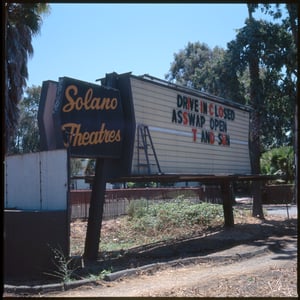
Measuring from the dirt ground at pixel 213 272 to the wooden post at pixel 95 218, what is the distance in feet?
2.59

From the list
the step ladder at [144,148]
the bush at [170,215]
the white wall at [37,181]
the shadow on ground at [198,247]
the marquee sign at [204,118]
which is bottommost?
the shadow on ground at [198,247]

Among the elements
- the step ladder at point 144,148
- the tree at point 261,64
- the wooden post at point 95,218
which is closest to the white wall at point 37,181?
the wooden post at point 95,218

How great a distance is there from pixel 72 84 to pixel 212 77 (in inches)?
556

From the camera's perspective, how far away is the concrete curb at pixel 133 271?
829cm

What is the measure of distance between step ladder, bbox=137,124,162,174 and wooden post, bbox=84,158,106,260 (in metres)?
1.10

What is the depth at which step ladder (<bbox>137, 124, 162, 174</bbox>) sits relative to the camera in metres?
12.5

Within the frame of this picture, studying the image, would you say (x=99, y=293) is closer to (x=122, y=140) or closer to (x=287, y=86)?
(x=122, y=140)

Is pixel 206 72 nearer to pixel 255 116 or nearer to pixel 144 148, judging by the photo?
pixel 255 116

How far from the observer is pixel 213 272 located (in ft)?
31.6

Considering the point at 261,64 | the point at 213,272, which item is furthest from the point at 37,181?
the point at 261,64

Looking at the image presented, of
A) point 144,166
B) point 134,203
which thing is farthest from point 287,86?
point 144,166

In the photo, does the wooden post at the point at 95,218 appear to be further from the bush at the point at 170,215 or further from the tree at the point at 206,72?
the tree at the point at 206,72

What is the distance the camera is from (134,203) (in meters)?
20.5

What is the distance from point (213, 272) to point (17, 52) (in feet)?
42.1
